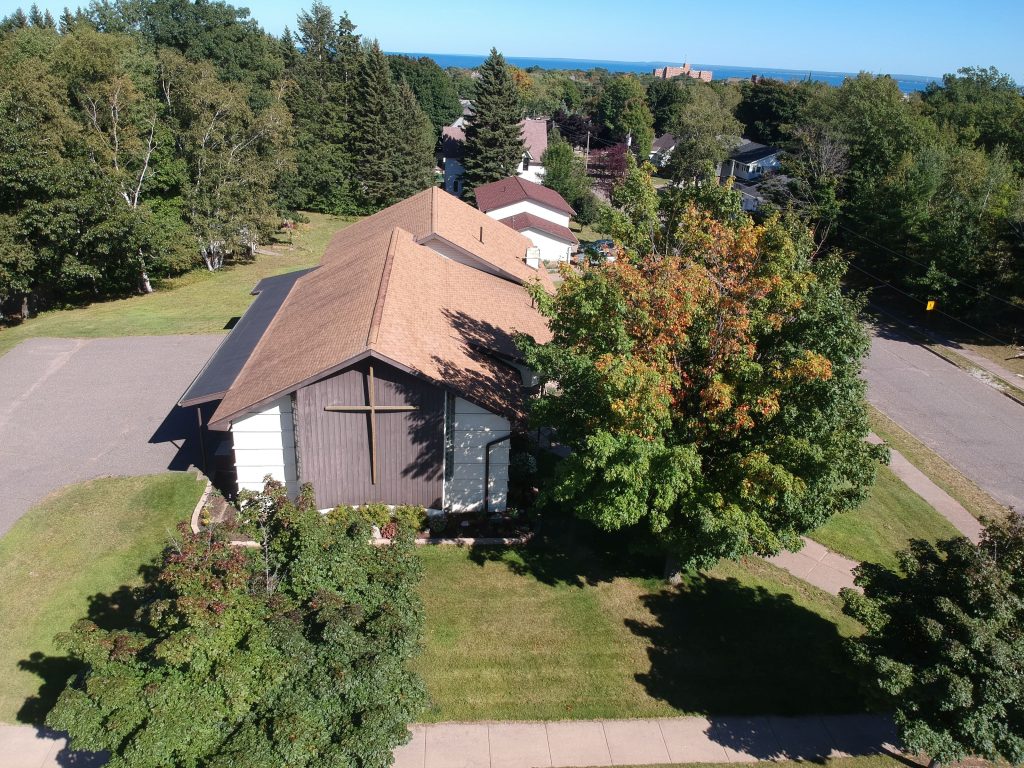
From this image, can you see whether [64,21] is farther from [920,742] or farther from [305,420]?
[920,742]

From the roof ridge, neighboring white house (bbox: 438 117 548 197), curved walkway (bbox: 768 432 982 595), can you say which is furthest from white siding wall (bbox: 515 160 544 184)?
curved walkway (bbox: 768 432 982 595)

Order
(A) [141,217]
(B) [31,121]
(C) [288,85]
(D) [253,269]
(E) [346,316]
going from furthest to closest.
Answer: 1. (C) [288,85]
2. (D) [253,269]
3. (A) [141,217]
4. (B) [31,121]
5. (E) [346,316]

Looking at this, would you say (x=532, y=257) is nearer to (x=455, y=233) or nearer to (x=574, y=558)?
(x=455, y=233)

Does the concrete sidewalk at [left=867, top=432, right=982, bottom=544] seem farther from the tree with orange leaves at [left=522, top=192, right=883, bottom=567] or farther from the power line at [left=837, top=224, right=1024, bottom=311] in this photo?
the power line at [left=837, top=224, right=1024, bottom=311]

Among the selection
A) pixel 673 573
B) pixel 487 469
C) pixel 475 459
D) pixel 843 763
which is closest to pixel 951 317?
pixel 673 573

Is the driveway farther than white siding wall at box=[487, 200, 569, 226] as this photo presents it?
No

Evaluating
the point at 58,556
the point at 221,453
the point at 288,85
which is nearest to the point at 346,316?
the point at 221,453
